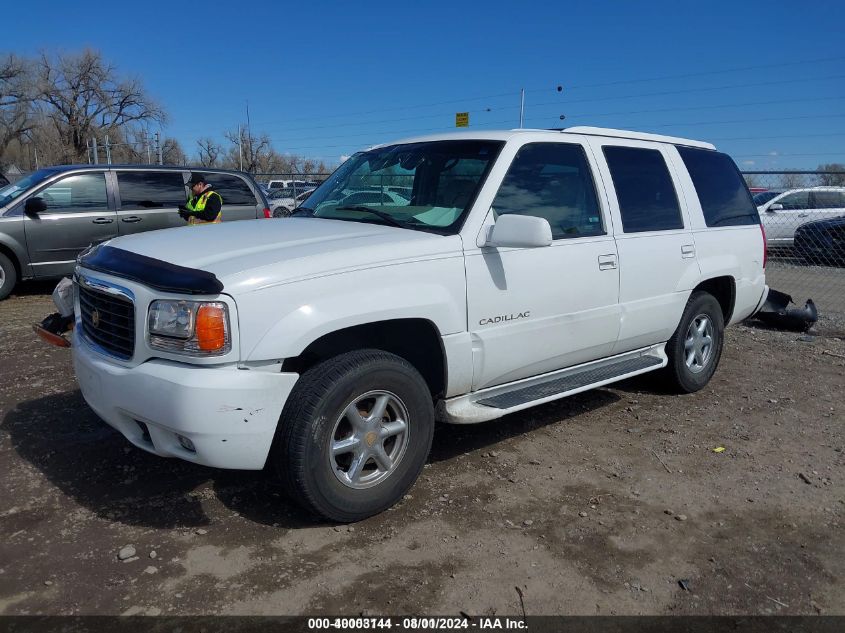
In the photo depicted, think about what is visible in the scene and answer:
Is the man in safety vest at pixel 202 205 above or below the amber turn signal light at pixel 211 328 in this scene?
above

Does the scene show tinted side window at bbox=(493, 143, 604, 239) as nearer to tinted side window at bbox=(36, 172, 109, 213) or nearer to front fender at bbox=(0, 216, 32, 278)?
tinted side window at bbox=(36, 172, 109, 213)

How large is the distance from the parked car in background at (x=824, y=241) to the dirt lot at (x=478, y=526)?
387 inches

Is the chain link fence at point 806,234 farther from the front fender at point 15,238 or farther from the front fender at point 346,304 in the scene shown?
the front fender at point 15,238

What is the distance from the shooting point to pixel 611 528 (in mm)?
3436

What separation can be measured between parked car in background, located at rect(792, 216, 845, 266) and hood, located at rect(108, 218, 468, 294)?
41.3ft

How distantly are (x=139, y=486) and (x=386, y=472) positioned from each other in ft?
4.67

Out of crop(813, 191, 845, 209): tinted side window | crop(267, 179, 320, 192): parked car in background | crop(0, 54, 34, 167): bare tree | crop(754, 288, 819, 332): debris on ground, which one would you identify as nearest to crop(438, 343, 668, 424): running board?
crop(754, 288, 819, 332): debris on ground

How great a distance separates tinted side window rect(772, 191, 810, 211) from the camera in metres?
15.0

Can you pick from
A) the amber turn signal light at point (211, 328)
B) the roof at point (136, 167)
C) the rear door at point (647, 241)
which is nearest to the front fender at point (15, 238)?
the roof at point (136, 167)

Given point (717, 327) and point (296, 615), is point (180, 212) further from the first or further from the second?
point (296, 615)

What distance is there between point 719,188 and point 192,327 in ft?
14.5

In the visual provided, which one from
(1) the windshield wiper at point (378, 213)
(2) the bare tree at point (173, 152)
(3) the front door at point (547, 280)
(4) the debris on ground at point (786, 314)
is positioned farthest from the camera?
(2) the bare tree at point (173, 152)

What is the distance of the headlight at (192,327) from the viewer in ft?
9.34

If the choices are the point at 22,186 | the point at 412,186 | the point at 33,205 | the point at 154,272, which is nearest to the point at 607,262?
the point at 412,186
